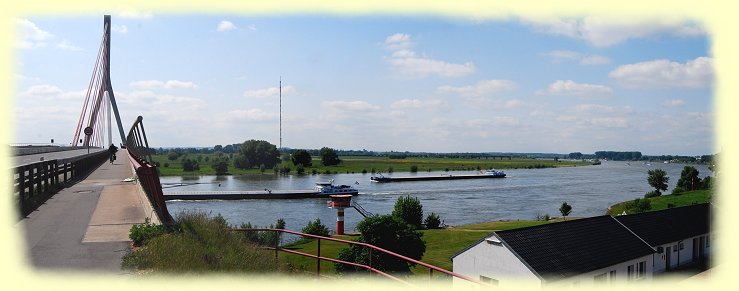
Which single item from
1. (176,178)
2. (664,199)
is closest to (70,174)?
(664,199)

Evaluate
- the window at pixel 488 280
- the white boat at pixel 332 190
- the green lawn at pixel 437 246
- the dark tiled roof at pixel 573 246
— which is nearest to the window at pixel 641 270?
the dark tiled roof at pixel 573 246

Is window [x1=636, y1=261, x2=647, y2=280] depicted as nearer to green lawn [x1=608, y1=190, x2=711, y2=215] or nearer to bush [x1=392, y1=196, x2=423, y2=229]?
bush [x1=392, y1=196, x2=423, y2=229]

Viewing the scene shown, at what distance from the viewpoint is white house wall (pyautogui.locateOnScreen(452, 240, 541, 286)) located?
1823 cm

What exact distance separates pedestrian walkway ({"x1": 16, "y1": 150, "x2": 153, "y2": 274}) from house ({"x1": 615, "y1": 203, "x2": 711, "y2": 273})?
2017 centimetres

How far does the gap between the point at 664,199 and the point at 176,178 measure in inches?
2730

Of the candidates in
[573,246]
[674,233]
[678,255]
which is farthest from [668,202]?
[573,246]

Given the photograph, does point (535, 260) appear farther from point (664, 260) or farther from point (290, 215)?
point (290, 215)

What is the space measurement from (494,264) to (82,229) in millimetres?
13431

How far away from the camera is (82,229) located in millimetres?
9797

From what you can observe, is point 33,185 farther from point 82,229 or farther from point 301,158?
point 301,158

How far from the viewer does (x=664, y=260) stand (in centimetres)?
2433

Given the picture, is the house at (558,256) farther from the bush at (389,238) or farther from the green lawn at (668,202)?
the green lawn at (668,202)

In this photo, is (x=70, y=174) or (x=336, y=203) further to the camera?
(x=336, y=203)

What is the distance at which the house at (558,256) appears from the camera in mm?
18344
